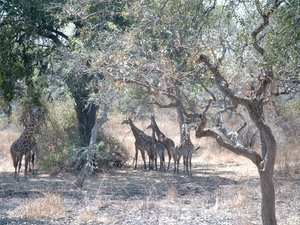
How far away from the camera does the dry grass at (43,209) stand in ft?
35.5

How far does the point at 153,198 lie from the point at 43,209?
2939 millimetres

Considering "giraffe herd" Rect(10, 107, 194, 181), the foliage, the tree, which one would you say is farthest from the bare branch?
"giraffe herd" Rect(10, 107, 194, 181)

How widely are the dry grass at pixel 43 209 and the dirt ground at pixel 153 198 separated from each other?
70mm

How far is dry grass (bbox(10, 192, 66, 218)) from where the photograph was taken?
35.5 ft

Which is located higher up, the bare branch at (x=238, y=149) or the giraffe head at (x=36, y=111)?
the giraffe head at (x=36, y=111)

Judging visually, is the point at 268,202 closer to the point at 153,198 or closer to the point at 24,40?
the point at 153,198

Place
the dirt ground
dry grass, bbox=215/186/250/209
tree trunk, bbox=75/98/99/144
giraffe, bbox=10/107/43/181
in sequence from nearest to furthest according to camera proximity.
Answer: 1. the dirt ground
2. dry grass, bbox=215/186/250/209
3. giraffe, bbox=10/107/43/181
4. tree trunk, bbox=75/98/99/144

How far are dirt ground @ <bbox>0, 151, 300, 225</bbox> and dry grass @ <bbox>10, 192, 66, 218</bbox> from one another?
70 millimetres

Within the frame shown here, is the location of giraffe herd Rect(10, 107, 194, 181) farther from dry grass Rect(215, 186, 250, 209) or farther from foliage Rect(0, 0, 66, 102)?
dry grass Rect(215, 186, 250, 209)

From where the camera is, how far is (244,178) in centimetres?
1638

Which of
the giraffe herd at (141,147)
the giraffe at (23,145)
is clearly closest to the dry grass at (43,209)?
the giraffe herd at (141,147)

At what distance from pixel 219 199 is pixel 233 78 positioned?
381 cm

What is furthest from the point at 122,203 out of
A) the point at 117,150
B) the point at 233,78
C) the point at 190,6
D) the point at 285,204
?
the point at 117,150

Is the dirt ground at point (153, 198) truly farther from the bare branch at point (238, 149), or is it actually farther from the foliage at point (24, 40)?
the foliage at point (24, 40)
